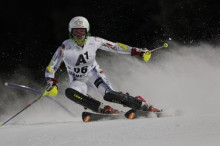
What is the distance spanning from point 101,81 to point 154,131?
79.2 inches

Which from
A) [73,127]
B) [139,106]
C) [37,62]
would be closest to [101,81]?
[139,106]

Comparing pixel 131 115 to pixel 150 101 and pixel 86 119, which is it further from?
pixel 150 101

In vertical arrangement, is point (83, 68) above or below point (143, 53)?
below

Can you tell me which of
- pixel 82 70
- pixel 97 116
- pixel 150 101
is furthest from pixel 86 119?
pixel 150 101

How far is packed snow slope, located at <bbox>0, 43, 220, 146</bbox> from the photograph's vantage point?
12.5ft

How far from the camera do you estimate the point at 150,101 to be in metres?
6.85

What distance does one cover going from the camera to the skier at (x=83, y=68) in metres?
5.45

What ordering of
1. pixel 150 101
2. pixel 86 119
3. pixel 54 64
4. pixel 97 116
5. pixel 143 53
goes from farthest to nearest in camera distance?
pixel 150 101 → pixel 143 53 → pixel 54 64 → pixel 97 116 → pixel 86 119

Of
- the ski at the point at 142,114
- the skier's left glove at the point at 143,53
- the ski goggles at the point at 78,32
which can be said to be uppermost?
the ski goggles at the point at 78,32

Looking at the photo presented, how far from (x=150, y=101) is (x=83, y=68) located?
1.67 m

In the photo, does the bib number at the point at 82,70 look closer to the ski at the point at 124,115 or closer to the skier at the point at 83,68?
the skier at the point at 83,68

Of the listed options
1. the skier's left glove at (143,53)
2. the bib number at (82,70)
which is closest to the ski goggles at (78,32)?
the bib number at (82,70)

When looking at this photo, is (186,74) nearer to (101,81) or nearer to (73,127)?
(101,81)

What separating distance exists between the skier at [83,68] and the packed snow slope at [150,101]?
38 cm
